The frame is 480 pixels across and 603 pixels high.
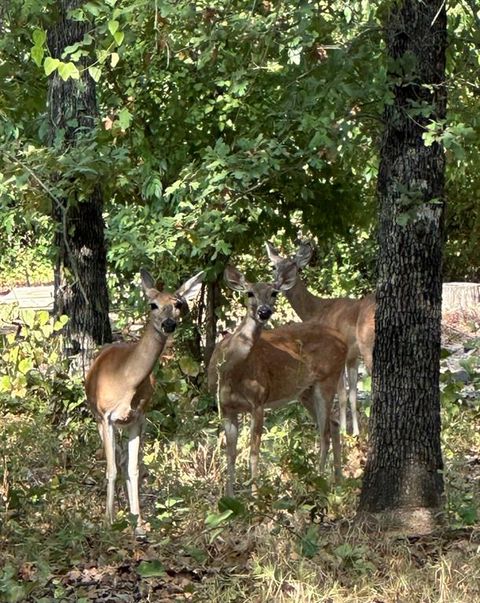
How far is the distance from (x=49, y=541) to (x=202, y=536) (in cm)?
86

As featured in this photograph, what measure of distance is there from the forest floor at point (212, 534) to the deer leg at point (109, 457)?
115mm

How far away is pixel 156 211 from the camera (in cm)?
1080

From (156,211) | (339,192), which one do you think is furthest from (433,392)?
(339,192)

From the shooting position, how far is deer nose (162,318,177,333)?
8.23 metres

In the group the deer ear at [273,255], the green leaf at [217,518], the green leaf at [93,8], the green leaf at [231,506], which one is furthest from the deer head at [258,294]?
the green leaf at [93,8]

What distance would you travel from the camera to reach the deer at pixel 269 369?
366 inches

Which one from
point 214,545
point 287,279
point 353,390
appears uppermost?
point 287,279

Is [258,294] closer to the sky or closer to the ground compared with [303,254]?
closer to the ground

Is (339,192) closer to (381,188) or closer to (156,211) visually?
(156,211)

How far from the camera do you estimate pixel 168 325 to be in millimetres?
8227

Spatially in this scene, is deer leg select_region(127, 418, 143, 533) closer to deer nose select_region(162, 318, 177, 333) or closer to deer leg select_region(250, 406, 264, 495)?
deer nose select_region(162, 318, 177, 333)

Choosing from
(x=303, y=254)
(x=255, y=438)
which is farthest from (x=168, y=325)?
(x=303, y=254)

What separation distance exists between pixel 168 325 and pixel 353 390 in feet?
12.7

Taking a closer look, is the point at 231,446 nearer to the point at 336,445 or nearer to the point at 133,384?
the point at 336,445
